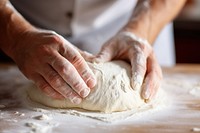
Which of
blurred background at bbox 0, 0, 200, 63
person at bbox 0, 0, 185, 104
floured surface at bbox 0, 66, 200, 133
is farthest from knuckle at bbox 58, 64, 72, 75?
blurred background at bbox 0, 0, 200, 63

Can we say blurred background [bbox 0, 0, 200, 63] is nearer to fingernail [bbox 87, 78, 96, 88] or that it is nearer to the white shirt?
the white shirt

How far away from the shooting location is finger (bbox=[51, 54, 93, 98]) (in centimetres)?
120

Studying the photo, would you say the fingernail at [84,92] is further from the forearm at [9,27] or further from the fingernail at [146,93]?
the forearm at [9,27]

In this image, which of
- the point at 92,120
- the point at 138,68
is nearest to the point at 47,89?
the point at 92,120

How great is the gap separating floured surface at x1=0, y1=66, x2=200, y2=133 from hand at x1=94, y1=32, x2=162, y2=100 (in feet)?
0.27

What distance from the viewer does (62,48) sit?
4.07 feet

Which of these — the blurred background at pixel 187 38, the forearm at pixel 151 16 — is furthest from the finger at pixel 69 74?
the blurred background at pixel 187 38

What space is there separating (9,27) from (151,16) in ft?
1.77

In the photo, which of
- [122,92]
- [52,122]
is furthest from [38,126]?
[122,92]

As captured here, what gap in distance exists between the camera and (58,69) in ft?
3.98

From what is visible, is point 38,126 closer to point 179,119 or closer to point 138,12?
point 179,119

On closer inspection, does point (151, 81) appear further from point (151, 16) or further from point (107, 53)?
point (151, 16)

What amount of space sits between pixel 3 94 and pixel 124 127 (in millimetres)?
459

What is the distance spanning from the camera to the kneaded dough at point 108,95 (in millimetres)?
1250
